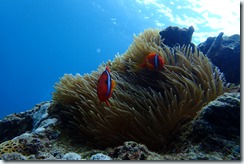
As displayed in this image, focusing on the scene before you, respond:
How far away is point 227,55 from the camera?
4.69 m

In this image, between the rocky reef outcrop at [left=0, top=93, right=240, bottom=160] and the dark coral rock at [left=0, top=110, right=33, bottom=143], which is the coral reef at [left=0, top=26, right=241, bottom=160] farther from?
the dark coral rock at [left=0, top=110, right=33, bottom=143]

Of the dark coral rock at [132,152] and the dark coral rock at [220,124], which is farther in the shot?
the dark coral rock at [220,124]

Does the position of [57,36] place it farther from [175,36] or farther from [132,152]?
[132,152]

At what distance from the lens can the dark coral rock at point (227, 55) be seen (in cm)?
450

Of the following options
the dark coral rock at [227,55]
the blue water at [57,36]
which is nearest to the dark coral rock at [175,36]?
the dark coral rock at [227,55]

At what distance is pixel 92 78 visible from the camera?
457 cm

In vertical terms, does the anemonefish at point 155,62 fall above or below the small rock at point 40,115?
above

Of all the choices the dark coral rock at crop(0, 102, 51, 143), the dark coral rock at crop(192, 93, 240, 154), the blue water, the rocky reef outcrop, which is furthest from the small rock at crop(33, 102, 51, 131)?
the blue water

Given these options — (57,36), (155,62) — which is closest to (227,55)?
(155,62)

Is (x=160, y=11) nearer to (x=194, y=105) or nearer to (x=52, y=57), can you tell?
(x=194, y=105)

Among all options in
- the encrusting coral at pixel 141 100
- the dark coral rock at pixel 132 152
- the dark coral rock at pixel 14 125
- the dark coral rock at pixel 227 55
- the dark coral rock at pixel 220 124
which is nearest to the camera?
the dark coral rock at pixel 132 152

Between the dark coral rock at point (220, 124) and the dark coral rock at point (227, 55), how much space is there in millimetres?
1680

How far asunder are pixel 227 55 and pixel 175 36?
3.56 ft

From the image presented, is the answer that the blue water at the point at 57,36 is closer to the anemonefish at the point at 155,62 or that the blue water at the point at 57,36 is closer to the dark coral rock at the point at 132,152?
the anemonefish at the point at 155,62
